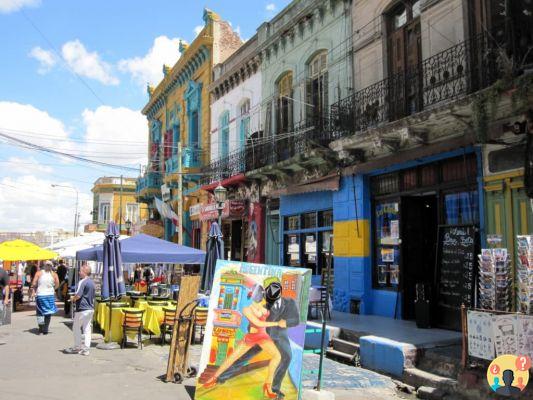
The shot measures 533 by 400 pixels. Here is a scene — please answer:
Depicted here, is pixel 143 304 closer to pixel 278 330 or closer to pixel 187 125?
pixel 278 330

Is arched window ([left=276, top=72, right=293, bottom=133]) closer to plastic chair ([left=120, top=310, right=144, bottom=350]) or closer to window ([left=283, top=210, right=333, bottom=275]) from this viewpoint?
window ([left=283, top=210, right=333, bottom=275])

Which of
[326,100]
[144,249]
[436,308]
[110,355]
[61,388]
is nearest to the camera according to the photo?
[61,388]

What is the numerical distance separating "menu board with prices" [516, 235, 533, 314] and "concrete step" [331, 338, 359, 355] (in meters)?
3.32

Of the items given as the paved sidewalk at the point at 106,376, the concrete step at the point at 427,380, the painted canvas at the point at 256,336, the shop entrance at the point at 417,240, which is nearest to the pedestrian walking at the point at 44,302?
the paved sidewalk at the point at 106,376

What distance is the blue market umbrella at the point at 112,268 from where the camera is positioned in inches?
467

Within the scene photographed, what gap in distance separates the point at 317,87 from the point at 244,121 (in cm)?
505

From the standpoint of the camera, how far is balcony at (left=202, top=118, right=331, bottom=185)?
47.1 feet

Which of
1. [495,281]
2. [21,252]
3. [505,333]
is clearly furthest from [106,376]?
[21,252]

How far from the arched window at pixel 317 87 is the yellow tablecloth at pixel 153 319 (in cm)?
718

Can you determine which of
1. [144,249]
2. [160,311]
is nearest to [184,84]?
[144,249]

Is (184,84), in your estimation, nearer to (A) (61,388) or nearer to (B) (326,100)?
(B) (326,100)

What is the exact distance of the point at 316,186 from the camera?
14.9 m

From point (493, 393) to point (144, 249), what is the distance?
9.49 metres

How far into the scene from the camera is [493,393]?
255 inches
